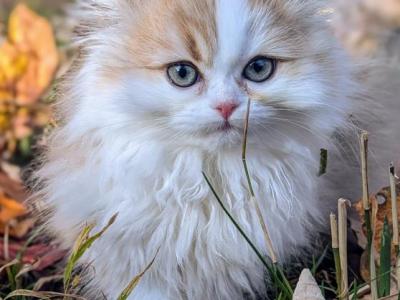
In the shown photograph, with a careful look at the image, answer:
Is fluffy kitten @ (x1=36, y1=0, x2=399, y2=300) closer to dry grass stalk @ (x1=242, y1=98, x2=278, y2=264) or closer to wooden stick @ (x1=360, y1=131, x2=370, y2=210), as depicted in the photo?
dry grass stalk @ (x1=242, y1=98, x2=278, y2=264)

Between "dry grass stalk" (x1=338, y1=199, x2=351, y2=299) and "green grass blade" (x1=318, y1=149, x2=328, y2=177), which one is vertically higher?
"green grass blade" (x1=318, y1=149, x2=328, y2=177)

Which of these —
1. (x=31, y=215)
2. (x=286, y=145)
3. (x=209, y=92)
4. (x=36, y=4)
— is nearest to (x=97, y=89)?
(x=209, y=92)

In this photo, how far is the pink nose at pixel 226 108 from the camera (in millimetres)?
1485

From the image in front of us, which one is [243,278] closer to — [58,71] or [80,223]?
[80,223]

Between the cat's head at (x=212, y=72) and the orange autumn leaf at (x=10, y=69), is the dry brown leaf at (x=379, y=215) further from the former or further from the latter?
the orange autumn leaf at (x=10, y=69)

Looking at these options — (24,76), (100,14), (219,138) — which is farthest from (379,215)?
(24,76)

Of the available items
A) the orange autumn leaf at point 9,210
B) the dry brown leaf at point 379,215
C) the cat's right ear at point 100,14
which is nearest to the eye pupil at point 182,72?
the cat's right ear at point 100,14

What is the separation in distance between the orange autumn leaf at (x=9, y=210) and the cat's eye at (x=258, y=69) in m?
1.00

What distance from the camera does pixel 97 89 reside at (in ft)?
5.41

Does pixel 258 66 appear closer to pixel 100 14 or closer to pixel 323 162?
pixel 323 162

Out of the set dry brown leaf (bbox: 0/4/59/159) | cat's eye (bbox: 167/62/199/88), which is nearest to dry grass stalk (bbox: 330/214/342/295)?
cat's eye (bbox: 167/62/199/88)

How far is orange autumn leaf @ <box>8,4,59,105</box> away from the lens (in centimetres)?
301

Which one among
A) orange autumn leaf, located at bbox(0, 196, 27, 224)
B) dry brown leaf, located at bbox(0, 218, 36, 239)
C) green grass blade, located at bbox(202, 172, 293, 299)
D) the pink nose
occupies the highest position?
the pink nose

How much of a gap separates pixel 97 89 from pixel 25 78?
1.45 metres
